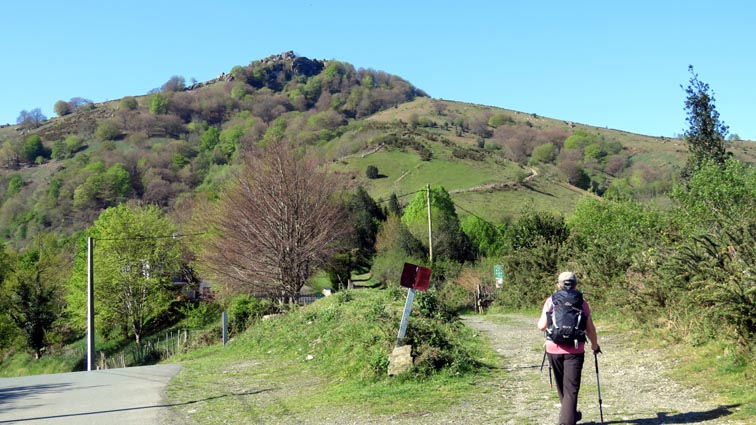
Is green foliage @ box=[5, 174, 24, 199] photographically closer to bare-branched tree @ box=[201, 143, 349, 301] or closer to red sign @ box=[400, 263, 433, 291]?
bare-branched tree @ box=[201, 143, 349, 301]

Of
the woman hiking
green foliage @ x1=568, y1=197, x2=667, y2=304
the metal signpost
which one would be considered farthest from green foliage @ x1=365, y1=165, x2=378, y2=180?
the woman hiking

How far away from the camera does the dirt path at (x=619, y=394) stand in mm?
7492

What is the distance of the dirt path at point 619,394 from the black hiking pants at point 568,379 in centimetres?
63

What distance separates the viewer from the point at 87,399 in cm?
1202

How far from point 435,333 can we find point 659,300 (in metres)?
4.73

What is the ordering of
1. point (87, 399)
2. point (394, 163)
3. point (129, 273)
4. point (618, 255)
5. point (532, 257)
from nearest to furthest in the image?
point (87, 399) < point (618, 255) < point (532, 257) < point (129, 273) < point (394, 163)

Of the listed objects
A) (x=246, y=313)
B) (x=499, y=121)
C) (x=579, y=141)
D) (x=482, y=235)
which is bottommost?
(x=246, y=313)

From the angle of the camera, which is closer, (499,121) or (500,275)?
(500,275)

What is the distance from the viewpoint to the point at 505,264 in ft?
99.5

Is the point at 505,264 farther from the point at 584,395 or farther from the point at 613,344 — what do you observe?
the point at 584,395

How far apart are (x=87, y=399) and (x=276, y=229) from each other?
2576 cm

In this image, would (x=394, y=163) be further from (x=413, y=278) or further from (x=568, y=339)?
(x=568, y=339)

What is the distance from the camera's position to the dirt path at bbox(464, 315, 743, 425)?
749 centimetres

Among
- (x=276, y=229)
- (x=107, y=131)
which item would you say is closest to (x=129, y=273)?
(x=276, y=229)
